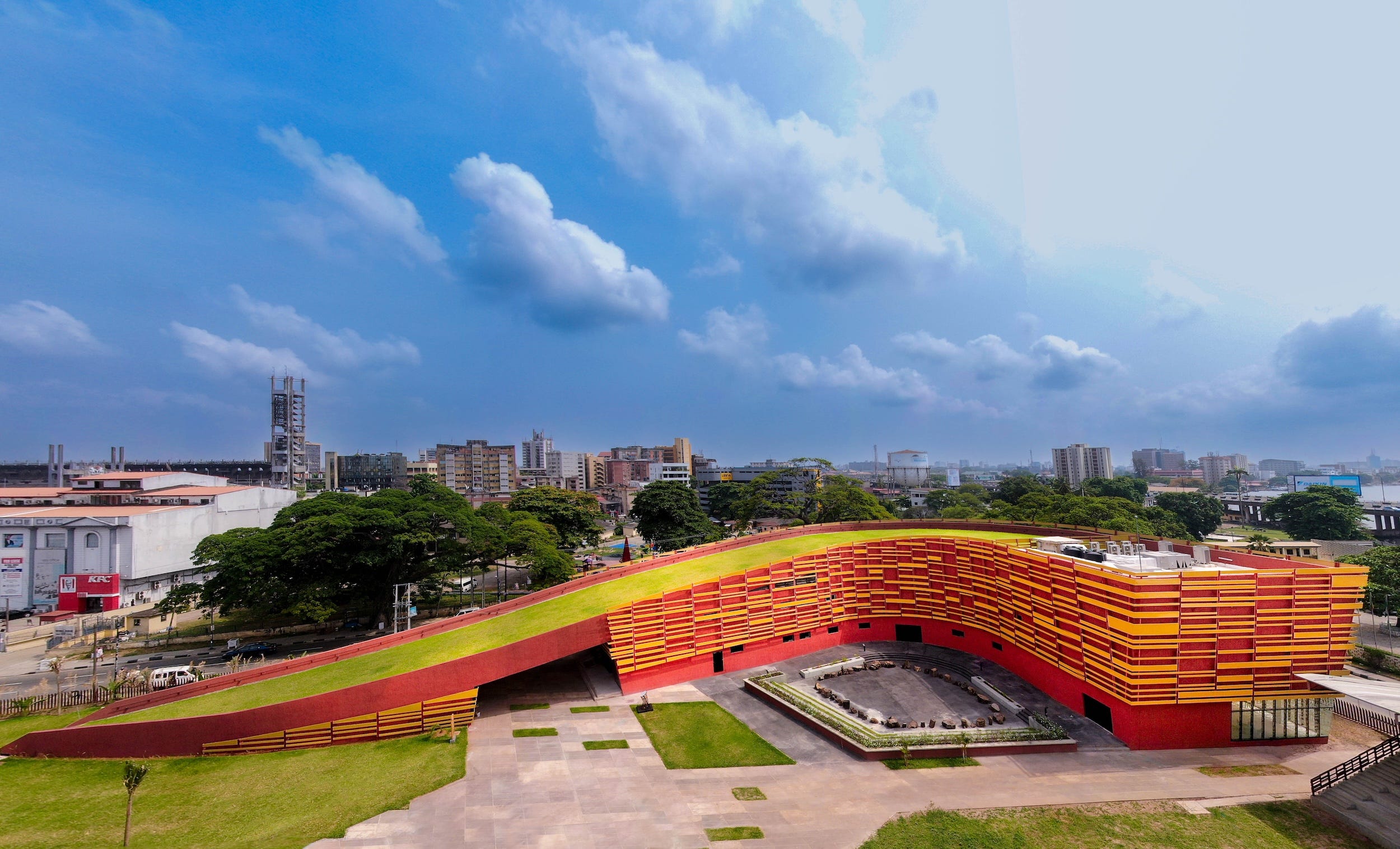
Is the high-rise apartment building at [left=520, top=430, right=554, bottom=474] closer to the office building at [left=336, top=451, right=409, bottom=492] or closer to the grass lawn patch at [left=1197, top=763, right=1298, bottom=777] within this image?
the office building at [left=336, top=451, right=409, bottom=492]

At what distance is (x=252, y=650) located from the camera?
37312 millimetres

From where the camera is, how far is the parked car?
120 feet

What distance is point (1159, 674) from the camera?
22109 millimetres

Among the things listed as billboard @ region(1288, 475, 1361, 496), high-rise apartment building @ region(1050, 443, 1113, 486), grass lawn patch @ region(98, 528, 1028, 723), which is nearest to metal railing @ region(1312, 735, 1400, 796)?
grass lawn patch @ region(98, 528, 1028, 723)

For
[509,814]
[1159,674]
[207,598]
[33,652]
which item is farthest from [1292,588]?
[33,652]

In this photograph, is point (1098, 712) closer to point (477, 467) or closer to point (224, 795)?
point (224, 795)

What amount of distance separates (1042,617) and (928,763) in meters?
9.47

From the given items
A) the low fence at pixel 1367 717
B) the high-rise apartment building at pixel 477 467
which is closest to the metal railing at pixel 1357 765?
the low fence at pixel 1367 717

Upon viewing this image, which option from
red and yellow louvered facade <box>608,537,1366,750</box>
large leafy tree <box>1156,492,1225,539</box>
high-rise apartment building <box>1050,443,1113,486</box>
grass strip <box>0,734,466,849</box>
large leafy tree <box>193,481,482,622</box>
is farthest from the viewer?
high-rise apartment building <box>1050,443,1113,486</box>

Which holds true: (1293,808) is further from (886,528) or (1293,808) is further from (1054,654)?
(886,528)

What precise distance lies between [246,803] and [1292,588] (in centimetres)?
3562

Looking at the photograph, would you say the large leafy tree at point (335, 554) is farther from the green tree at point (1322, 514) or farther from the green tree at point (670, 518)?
the green tree at point (1322, 514)

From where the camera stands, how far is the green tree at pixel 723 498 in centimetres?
10256

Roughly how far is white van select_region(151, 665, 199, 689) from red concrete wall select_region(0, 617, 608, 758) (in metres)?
8.99
